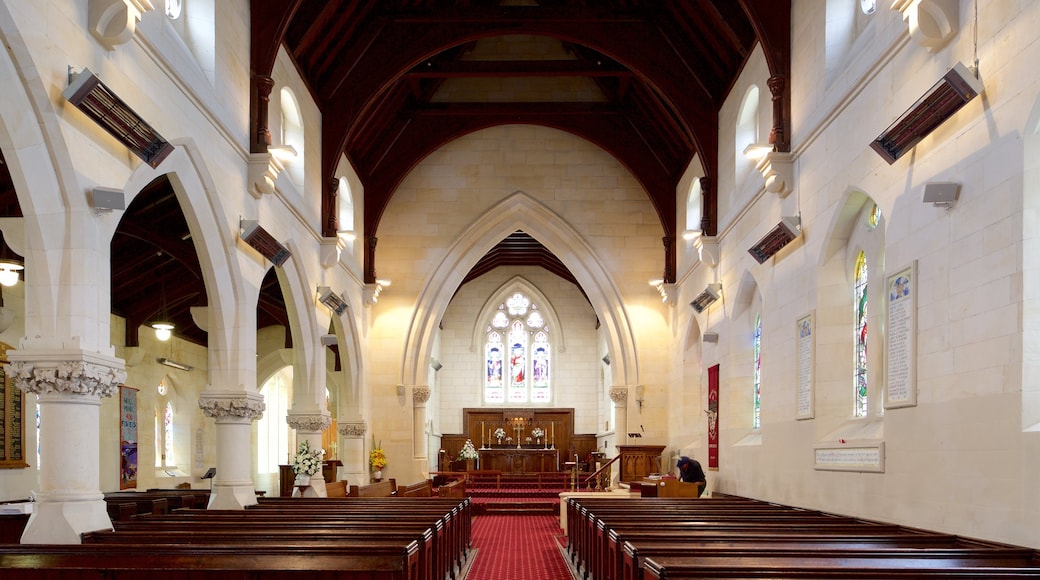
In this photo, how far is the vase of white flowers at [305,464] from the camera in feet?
46.3

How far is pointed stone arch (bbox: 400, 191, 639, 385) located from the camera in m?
20.2

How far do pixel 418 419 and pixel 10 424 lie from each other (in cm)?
915

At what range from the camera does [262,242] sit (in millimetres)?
11453

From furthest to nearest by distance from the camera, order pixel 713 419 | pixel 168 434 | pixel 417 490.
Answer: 1. pixel 168 434
2. pixel 417 490
3. pixel 713 419

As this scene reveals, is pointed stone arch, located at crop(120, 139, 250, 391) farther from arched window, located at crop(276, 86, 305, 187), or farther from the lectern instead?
the lectern

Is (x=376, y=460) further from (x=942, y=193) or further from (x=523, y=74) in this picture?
(x=942, y=193)

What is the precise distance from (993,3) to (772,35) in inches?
214

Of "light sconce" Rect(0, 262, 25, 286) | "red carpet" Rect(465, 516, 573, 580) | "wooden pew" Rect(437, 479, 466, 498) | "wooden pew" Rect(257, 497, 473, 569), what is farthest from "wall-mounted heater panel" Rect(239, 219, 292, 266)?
"wooden pew" Rect(437, 479, 466, 498)

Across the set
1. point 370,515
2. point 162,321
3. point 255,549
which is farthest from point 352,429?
point 255,549

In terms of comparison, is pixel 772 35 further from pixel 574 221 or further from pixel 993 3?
pixel 574 221

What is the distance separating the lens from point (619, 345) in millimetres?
20250

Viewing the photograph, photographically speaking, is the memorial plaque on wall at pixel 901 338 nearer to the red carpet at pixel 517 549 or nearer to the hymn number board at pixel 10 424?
the red carpet at pixel 517 549

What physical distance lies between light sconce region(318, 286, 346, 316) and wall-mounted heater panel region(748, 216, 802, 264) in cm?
674

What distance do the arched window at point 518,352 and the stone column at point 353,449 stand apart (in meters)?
11.1
